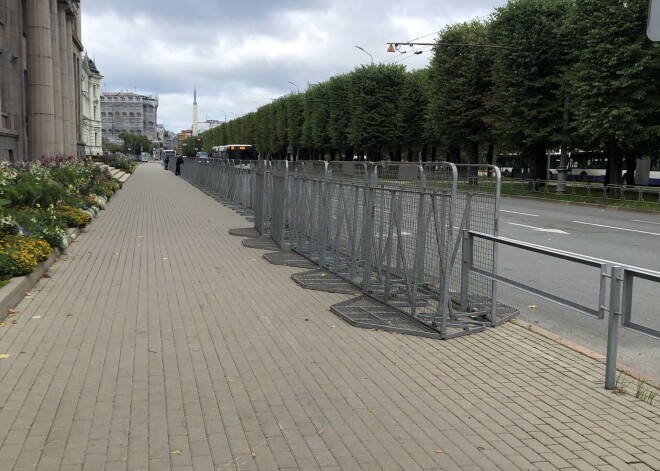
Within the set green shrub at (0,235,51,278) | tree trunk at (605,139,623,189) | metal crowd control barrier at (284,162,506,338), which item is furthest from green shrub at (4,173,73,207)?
tree trunk at (605,139,623,189)

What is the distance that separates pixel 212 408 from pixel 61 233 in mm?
7431

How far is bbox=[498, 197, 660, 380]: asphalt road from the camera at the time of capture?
257 inches

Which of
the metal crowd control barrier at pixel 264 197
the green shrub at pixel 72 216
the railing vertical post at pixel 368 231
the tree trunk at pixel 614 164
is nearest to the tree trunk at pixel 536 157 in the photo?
the tree trunk at pixel 614 164

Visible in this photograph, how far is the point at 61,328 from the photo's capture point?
6.48 meters

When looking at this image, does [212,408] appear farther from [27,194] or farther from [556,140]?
[556,140]

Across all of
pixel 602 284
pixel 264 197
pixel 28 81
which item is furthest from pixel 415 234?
pixel 28 81

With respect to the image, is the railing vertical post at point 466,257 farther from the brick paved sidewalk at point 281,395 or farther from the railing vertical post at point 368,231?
the railing vertical post at point 368,231

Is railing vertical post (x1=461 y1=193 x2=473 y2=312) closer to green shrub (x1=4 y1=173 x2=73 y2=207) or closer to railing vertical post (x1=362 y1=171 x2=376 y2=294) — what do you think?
railing vertical post (x1=362 y1=171 x2=376 y2=294)

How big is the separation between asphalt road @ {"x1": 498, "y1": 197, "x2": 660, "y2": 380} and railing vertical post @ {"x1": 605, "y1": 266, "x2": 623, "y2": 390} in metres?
0.72

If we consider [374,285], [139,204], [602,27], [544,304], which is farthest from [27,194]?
[602,27]

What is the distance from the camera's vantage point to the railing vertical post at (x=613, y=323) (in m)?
4.83

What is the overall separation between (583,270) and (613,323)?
436 centimetres

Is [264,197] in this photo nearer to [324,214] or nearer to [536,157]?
[324,214]

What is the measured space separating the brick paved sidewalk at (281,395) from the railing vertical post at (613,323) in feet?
0.40
